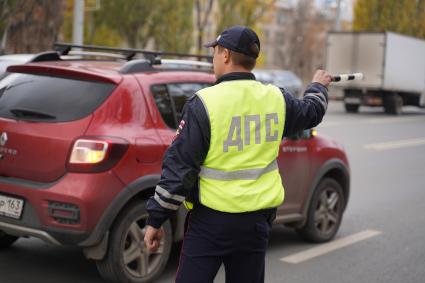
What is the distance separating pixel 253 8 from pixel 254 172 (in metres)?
33.9

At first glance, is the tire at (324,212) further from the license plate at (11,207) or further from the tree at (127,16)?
the tree at (127,16)

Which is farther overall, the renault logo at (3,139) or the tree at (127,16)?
the tree at (127,16)

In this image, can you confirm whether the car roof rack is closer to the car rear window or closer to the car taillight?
the car rear window

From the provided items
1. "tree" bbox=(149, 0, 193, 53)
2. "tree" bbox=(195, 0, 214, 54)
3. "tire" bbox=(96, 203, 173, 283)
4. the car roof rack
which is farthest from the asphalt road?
"tree" bbox=(195, 0, 214, 54)

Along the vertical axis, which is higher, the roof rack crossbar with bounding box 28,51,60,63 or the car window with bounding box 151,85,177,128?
the roof rack crossbar with bounding box 28,51,60,63

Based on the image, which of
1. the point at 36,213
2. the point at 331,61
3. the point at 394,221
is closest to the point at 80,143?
the point at 36,213

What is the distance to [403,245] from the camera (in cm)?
704

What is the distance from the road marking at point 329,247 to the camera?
6367mm

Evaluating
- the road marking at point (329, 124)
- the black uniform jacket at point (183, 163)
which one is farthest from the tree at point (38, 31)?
the black uniform jacket at point (183, 163)

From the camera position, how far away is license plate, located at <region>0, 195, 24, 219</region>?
16.0 feet

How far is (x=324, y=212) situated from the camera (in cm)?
695

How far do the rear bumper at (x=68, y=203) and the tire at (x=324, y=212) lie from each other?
8.26 feet

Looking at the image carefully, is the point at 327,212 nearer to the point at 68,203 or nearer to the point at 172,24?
the point at 68,203

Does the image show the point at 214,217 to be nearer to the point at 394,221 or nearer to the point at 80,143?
the point at 80,143
